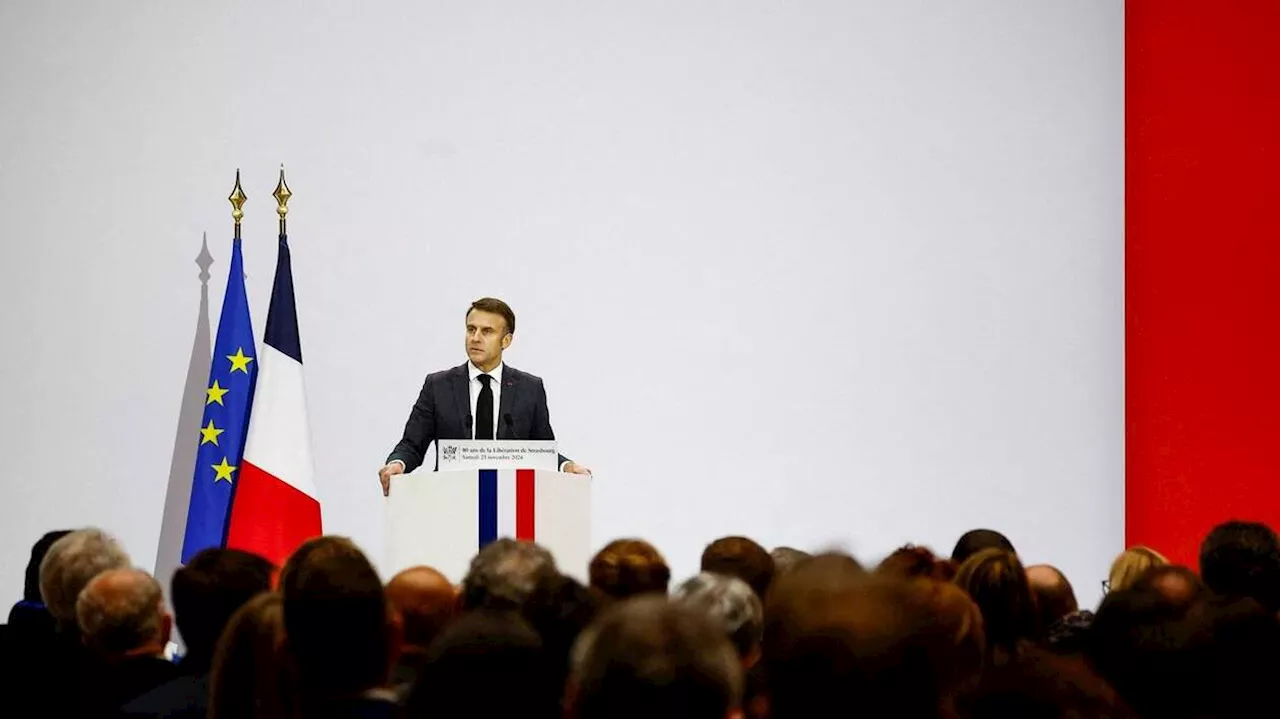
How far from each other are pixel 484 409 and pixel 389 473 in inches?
26.8

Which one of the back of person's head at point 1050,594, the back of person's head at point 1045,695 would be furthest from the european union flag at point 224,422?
the back of person's head at point 1045,695

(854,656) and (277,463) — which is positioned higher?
(854,656)

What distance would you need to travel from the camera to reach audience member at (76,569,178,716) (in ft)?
9.54

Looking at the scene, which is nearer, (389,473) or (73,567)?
(73,567)

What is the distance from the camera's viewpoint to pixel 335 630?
2.32 meters

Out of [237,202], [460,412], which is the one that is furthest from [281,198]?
[460,412]

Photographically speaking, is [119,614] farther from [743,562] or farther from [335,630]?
[743,562]

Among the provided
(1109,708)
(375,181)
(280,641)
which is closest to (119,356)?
(375,181)

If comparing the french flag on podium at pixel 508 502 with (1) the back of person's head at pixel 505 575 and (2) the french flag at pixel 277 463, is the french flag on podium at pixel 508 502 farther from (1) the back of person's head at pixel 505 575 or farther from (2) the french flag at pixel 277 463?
(1) the back of person's head at pixel 505 575

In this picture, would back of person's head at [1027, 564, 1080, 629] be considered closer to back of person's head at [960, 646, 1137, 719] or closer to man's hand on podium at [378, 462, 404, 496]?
back of person's head at [960, 646, 1137, 719]

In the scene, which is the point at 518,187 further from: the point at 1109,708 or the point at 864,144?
the point at 1109,708

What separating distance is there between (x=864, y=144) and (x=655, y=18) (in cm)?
125

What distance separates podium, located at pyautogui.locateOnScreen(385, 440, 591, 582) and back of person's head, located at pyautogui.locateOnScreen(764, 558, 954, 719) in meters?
3.47

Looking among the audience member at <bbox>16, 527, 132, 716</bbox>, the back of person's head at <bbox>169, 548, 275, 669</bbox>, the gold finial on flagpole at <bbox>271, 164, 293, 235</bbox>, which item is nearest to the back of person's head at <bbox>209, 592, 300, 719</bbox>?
the back of person's head at <bbox>169, 548, 275, 669</bbox>
